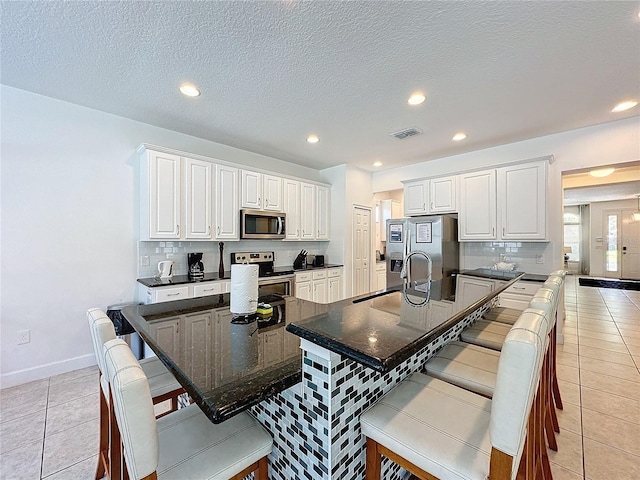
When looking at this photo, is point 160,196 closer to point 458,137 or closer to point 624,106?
point 458,137

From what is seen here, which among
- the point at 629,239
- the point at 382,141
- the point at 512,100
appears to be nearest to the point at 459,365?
the point at 512,100

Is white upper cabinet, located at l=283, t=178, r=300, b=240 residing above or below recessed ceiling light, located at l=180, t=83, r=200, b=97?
below

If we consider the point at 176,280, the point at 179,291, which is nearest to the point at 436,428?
the point at 179,291

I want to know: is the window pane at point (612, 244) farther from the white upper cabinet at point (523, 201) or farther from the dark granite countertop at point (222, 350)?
the dark granite countertop at point (222, 350)

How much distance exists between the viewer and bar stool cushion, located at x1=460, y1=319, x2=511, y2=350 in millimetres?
1747

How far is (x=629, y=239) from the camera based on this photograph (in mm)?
8359

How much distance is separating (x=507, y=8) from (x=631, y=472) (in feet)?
9.13

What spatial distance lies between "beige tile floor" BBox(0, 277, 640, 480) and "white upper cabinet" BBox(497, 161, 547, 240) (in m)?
1.48

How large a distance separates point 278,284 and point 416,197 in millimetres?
2624

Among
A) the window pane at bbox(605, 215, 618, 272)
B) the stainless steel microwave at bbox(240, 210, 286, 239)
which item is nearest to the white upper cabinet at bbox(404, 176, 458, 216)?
the stainless steel microwave at bbox(240, 210, 286, 239)

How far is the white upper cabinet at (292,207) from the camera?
4.34 m

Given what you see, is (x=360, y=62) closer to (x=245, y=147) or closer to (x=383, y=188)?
(x=245, y=147)

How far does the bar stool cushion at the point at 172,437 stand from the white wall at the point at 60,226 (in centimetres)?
269

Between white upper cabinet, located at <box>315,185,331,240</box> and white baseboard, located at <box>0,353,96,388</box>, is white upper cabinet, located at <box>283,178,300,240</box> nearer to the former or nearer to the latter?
white upper cabinet, located at <box>315,185,331,240</box>
